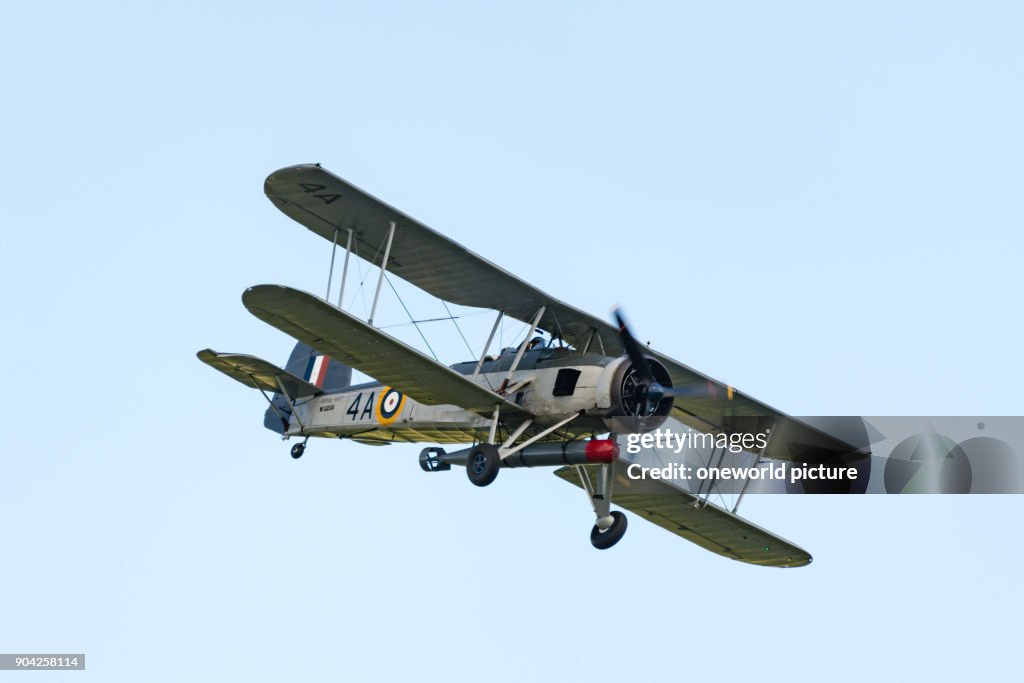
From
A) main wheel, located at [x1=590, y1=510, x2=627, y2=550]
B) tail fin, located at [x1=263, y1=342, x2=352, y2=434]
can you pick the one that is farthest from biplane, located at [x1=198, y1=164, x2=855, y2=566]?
tail fin, located at [x1=263, y1=342, x2=352, y2=434]

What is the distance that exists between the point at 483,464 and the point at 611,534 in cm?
204

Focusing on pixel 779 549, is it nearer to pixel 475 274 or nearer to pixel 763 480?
pixel 763 480

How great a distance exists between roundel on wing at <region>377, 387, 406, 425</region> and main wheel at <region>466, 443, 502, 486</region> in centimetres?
243


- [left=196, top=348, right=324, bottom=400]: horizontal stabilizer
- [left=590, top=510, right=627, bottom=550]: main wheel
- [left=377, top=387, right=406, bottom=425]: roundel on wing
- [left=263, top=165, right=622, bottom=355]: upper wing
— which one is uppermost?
[left=263, top=165, right=622, bottom=355]: upper wing

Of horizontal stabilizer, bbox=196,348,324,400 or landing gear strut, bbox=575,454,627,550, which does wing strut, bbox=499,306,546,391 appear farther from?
horizontal stabilizer, bbox=196,348,324,400

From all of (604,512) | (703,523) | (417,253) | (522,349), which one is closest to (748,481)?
(703,523)

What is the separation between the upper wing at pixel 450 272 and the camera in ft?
61.4

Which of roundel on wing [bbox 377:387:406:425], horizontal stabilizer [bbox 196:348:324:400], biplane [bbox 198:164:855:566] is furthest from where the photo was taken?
horizontal stabilizer [bbox 196:348:324:400]

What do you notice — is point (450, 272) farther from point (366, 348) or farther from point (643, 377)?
point (643, 377)

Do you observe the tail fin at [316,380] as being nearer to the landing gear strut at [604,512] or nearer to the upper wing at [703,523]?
the upper wing at [703,523]

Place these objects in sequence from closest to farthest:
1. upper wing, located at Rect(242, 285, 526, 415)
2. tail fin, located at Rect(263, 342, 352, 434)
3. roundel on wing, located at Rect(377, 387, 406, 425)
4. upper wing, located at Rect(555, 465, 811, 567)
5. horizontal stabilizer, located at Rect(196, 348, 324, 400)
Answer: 1. upper wing, located at Rect(242, 285, 526, 415)
2. roundel on wing, located at Rect(377, 387, 406, 425)
3. upper wing, located at Rect(555, 465, 811, 567)
4. horizontal stabilizer, located at Rect(196, 348, 324, 400)
5. tail fin, located at Rect(263, 342, 352, 434)

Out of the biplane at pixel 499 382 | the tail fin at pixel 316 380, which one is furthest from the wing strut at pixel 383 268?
the tail fin at pixel 316 380

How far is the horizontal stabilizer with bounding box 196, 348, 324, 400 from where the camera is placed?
71.6 feet

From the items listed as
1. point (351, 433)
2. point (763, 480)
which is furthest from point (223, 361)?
point (763, 480)
